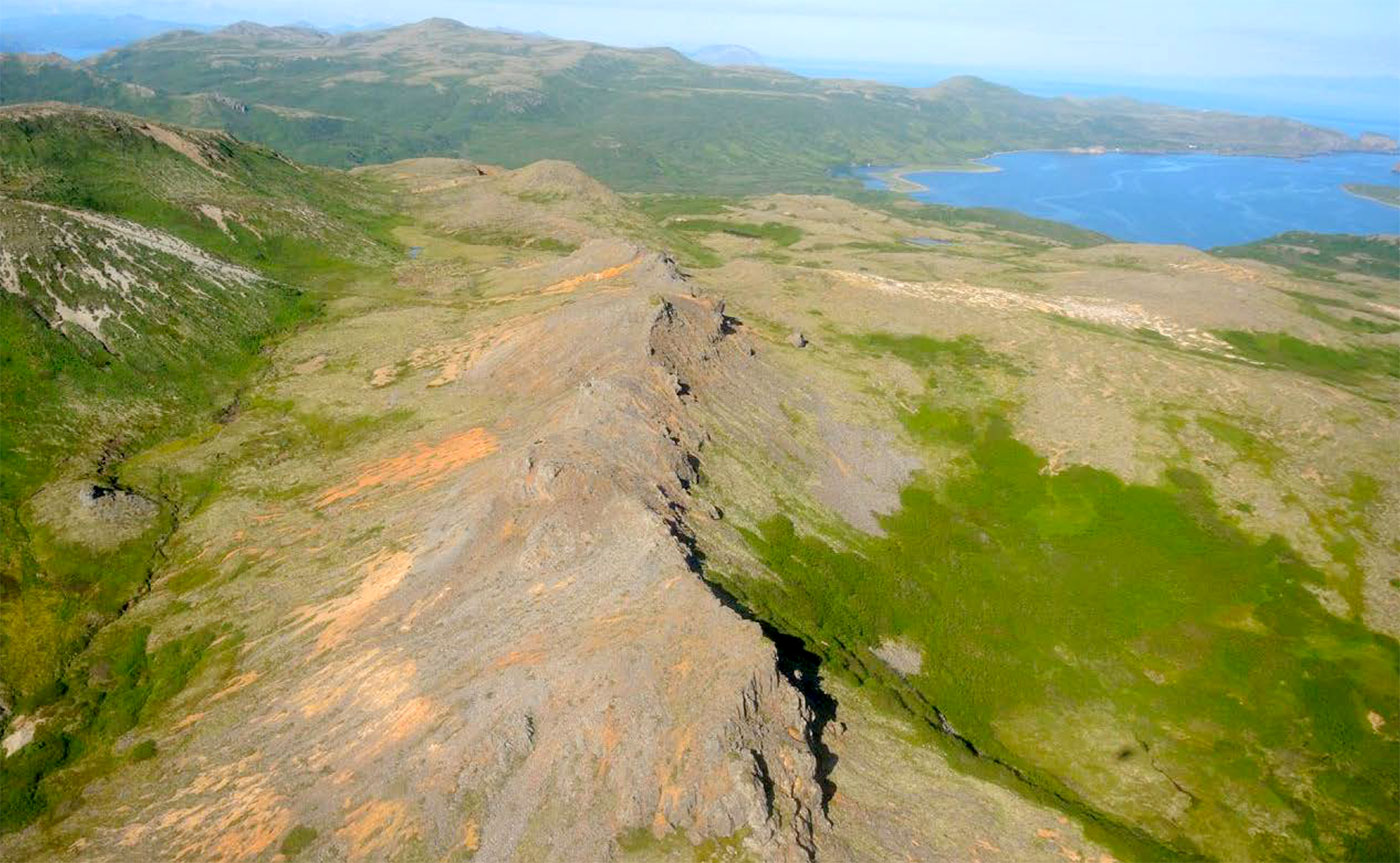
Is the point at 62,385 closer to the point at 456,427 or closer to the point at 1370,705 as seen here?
the point at 456,427

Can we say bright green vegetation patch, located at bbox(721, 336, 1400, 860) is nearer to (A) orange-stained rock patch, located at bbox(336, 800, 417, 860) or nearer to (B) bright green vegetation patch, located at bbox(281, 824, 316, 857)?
(A) orange-stained rock patch, located at bbox(336, 800, 417, 860)

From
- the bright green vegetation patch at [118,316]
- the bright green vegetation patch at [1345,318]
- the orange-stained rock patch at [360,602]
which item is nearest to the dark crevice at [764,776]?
the orange-stained rock patch at [360,602]

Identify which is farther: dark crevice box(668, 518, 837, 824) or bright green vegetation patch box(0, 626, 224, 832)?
dark crevice box(668, 518, 837, 824)

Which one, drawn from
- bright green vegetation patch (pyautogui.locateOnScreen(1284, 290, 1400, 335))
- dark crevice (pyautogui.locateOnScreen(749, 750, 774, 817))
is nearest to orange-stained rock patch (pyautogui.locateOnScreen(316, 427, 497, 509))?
dark crevice (pyautogui.locateOnScreen(749, 750, 774, 817))

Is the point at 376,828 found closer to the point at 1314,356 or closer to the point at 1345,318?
the point at 1314,356

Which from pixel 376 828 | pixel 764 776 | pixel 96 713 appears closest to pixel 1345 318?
pixel 764 776

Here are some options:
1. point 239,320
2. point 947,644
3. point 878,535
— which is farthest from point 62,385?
point 947,644
